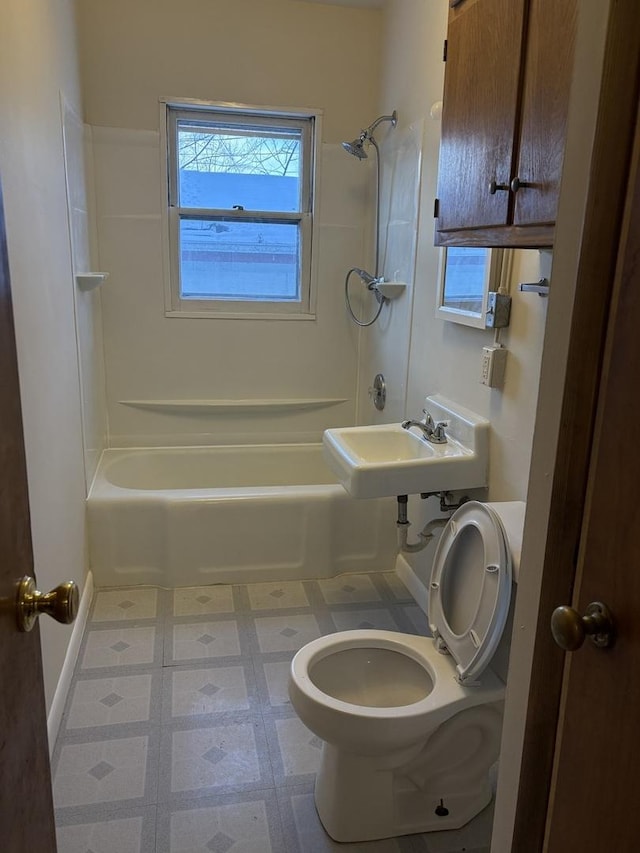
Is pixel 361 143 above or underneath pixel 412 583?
above

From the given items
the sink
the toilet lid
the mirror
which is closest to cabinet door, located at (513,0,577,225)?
the mirror

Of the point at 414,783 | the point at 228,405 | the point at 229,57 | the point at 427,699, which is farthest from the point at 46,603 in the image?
the point at 229,57

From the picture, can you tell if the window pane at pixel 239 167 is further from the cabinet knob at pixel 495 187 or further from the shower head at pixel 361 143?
the cabinet knob at pixel 495 187

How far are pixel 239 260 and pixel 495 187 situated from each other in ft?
7.11

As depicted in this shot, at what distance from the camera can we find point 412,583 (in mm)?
2840

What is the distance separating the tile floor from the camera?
5.38 feet

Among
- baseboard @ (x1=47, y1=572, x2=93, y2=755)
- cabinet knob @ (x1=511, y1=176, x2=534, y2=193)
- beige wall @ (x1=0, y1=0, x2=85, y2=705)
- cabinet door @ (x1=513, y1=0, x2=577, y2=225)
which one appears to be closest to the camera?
cabinet door @ (x1=513, y1=0, x2=577, y2=225)

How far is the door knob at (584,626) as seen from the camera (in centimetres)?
77

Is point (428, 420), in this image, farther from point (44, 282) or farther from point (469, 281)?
point (44, 282)

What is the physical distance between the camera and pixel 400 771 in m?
1.65

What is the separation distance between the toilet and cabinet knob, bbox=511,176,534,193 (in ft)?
2.46

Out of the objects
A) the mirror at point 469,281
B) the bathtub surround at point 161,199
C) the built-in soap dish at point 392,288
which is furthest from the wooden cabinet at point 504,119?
the bathtub surround at point 161,199

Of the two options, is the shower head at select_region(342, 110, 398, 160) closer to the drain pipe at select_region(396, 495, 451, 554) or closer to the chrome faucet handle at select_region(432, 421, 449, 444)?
the chrome faucet handle at select_region(432, 421, 449, 444)

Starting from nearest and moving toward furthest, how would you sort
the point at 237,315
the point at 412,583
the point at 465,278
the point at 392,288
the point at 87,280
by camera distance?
the point at 465,278
the point at 87,280
the point at 412,583
the point at 392,288
the point at 237,315
